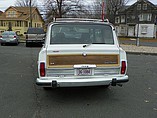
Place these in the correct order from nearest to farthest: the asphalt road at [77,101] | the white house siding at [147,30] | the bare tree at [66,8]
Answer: the asphalt road at [77,101], the bare tree at [66,8], the white house siding at [147,30]

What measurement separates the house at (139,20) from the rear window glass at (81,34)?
2044 inches

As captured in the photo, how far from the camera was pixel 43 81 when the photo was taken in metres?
4.65

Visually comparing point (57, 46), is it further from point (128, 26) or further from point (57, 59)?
point (128, 26)

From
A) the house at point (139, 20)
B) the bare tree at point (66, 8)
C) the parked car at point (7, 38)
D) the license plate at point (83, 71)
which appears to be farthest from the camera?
the house at point (139, 20)

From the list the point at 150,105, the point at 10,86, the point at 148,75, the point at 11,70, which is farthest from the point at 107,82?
the point at 11,70

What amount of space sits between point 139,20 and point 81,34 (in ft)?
185

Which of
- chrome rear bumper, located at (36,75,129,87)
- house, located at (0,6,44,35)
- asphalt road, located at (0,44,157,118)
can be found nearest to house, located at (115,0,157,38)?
house, located at (0,6,44,35)

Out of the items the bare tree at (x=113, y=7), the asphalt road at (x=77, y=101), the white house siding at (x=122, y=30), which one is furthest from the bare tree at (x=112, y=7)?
the asphalt road at (x=77, y=101)

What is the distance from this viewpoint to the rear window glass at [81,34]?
17.4 feet

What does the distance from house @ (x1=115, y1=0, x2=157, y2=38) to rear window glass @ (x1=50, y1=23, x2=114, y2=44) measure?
51909 mm

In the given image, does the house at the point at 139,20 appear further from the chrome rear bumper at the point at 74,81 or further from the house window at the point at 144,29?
the chrome rear bumper at the point at 74,81

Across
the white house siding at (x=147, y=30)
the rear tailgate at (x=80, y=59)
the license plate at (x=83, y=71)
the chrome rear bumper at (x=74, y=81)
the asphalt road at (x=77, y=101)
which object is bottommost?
the asphalt road at (x=77, y=101)

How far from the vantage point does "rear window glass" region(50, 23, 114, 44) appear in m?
5.29

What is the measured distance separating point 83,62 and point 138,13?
5849cm
